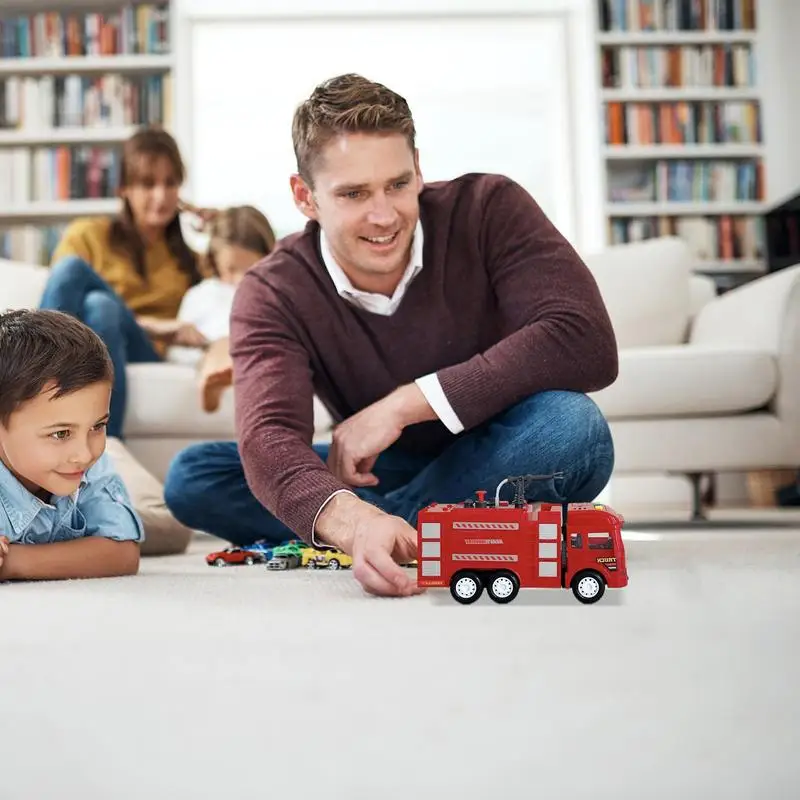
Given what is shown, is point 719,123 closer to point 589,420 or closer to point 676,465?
point 676,465

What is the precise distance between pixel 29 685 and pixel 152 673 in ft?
0.29

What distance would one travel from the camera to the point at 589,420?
1.56 m

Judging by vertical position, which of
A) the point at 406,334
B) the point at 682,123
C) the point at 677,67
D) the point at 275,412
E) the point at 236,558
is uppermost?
the point at 677,67

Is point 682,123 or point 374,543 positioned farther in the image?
point 682,123

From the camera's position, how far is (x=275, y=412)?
1.43 m

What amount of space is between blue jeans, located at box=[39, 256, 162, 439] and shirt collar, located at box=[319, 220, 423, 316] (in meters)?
1.10

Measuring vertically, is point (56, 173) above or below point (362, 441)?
above

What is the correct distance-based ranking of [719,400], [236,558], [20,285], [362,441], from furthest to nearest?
[20,285] < [719,400] < [236,558] < [362,441]

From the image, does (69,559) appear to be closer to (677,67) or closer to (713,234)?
(713,234)

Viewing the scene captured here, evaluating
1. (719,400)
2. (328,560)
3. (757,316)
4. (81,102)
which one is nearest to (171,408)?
(328,560)

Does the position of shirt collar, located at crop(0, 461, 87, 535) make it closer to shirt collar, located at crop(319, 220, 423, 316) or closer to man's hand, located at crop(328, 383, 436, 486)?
man's hand, located at crop(328, 383, 436, 486)

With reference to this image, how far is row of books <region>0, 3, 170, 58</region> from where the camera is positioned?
Answer: 4.93 m

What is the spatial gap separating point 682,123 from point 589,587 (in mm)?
4482

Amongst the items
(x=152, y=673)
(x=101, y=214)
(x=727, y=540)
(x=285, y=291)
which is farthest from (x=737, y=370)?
(x=101, y=214)
